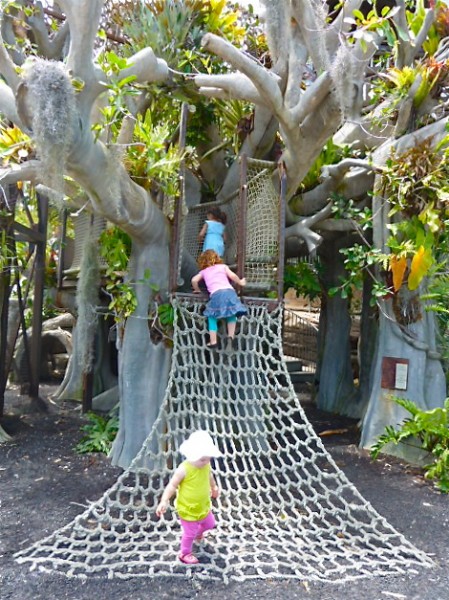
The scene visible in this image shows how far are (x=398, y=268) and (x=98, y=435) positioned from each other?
362cm

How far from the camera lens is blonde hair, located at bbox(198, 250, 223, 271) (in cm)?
481

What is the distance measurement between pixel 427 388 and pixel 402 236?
1664mm

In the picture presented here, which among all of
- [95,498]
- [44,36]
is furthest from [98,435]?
[44,36]

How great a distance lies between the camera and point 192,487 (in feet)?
10.3

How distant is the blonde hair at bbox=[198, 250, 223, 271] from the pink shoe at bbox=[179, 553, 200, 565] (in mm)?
2404

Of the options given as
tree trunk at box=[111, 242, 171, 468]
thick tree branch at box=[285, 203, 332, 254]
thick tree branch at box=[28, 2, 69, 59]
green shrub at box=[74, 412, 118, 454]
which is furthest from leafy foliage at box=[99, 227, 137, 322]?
thick tree branch at box=[28, 2, 69, 59]

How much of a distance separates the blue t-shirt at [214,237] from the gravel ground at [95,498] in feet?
7.42

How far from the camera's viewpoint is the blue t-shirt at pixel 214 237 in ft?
17.0

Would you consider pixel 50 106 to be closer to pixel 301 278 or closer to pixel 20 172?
pixel 20 172

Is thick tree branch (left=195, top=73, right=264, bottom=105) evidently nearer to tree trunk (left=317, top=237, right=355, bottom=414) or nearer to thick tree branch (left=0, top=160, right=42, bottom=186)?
thick tree branch (left=0, top=160, right=42, bottom=186)

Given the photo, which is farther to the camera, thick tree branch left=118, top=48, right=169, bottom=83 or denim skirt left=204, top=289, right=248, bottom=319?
denim skirt left=204, top=289, right=248, bottom=319

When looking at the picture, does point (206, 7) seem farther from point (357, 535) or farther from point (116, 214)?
point (357, 535)

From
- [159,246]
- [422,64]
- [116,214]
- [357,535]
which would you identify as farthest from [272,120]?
[357,535]

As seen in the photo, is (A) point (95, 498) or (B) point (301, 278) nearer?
(A) point (95, 498)
